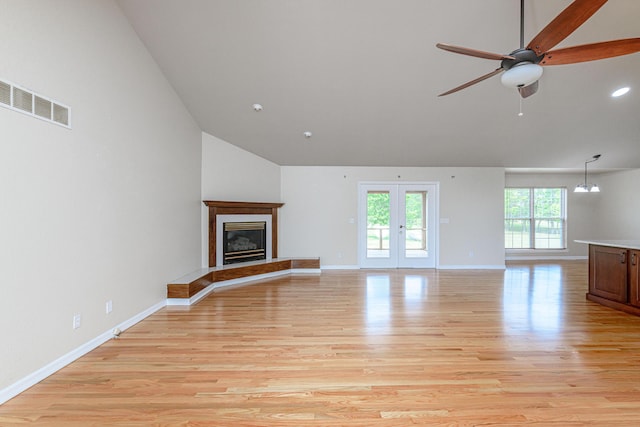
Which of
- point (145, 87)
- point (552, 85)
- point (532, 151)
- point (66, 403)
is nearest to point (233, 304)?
point (66, 403)

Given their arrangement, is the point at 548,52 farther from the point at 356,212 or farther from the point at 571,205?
the point at 571,205

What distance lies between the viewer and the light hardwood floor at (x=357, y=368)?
190 cm

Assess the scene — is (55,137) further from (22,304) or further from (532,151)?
(532,151)

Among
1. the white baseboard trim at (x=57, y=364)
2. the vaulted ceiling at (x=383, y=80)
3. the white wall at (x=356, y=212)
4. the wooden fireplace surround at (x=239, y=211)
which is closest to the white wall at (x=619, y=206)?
the vaulted ceiling at (x=383, y=80)

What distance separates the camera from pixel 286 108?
4.69m

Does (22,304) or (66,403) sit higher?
(22,304)

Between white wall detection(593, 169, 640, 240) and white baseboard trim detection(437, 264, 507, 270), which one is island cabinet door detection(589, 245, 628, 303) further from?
white wall detection(593, 169, 640, 240)

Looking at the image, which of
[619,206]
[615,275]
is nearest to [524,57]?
[615,275]

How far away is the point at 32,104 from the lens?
222 cm

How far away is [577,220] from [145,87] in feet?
33.5

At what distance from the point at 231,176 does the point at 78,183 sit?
3211 millimetres

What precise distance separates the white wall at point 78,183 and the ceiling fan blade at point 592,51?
153 inches

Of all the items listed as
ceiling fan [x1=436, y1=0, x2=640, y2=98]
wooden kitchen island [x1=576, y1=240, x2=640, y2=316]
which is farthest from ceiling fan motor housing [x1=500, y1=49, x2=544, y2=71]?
wooden kitchen island [x1=576, y1=240, x2=640, y2=316]

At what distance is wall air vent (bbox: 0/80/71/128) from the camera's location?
80.2 inches
